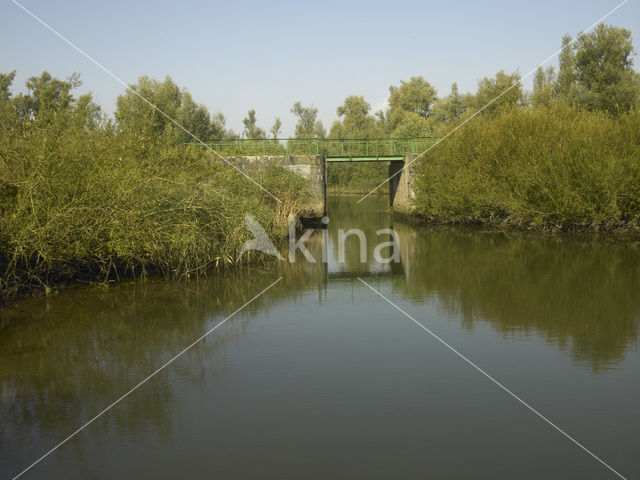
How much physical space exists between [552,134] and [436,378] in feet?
70.0

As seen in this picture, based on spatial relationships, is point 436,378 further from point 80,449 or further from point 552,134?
point 552,134

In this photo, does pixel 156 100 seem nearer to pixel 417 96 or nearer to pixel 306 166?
pixel 306 166

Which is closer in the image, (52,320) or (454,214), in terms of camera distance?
(52,320)

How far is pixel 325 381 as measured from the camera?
8.17m

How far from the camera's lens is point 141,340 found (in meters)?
10.2

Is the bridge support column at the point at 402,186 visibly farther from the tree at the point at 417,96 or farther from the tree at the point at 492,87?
the tree at the point at 417,96

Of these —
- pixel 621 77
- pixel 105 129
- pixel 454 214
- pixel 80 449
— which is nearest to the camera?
pixel 80 449

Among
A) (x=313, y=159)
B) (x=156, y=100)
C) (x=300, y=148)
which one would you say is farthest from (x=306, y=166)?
(x=156, y=100)

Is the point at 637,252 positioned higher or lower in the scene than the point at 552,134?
lower

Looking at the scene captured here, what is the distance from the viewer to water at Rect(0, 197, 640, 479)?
19.8 ft

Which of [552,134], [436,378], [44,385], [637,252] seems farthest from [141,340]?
[552,134]

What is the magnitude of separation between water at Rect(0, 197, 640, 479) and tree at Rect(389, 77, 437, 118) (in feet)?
220

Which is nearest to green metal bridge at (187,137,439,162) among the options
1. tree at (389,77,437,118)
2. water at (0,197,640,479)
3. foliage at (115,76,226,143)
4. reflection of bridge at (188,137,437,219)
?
reflection of bridge at (188,137,437,219)

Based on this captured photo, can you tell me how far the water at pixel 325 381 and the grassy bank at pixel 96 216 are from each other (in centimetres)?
93
